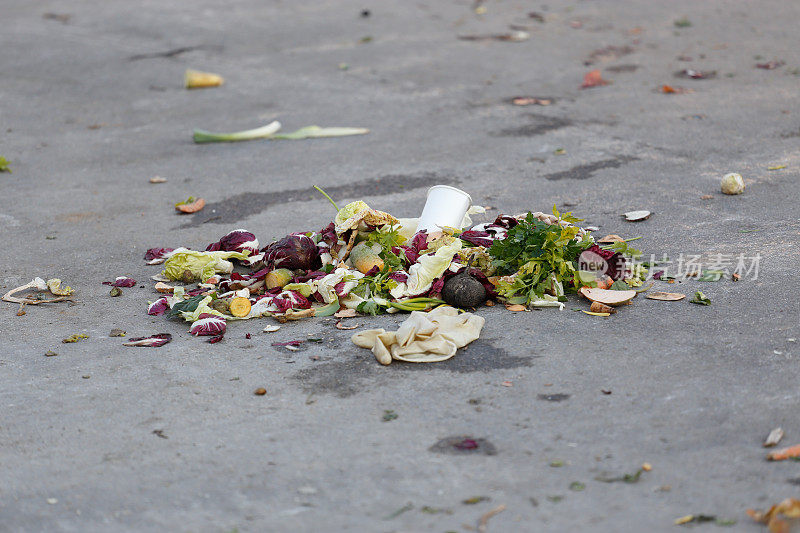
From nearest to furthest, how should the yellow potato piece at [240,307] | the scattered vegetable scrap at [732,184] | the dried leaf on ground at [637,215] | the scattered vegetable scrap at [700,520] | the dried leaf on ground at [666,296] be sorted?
the scattered vegetable scrap at [700,520], the dried leaf on ground at [666,296], the yellow potato piece at [240,307], the dried leaf on ground at [637,215], the scattered vegetable scrap at [732,184]

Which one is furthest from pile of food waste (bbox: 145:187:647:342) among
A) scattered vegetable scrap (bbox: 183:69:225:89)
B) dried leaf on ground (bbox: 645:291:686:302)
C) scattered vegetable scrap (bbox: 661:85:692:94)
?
scattered vegetable scrap (bbox: 183:69:225:89)

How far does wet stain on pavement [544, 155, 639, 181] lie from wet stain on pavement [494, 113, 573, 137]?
95 centimetres

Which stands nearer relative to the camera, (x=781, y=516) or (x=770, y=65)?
(x=781, y=516)

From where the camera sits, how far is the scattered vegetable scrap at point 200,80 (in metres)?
9.84

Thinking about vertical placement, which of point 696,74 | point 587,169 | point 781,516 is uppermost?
point 781,516

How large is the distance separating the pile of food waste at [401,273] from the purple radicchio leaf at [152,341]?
0.15m

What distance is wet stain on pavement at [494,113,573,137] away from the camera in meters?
7.75

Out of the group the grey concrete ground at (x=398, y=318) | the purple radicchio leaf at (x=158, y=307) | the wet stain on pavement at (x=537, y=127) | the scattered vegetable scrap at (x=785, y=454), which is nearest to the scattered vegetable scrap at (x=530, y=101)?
the grey concrete ground at (x=398, y=318)

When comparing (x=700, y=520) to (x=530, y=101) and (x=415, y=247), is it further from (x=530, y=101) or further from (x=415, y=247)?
(x=530, y=101)

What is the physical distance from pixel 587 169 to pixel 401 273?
2.73m

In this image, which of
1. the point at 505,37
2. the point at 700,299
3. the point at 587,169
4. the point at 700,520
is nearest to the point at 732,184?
the point at 587,169

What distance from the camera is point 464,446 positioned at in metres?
3.25

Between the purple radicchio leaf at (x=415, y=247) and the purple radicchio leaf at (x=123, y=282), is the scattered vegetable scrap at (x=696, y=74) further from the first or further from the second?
the purple radicchio leaf at (x=123, y=282)

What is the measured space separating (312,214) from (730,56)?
6.13 m
